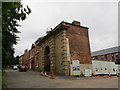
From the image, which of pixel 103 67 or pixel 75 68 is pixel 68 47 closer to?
pixel 75 68

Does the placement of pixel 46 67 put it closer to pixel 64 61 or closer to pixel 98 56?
pixel 64 61

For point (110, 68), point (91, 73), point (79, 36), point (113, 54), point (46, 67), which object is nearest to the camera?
point (91, 73)

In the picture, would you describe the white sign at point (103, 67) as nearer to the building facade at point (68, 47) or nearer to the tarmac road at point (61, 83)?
the building facade at point (68, 47)

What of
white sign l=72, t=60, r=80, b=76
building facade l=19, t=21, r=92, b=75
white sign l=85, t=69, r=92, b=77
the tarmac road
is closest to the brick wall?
building facade l=19, t=21, r=92, b=75

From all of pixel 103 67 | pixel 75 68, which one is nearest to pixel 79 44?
pixel 75 68

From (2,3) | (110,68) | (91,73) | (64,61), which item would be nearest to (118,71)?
(110,68)

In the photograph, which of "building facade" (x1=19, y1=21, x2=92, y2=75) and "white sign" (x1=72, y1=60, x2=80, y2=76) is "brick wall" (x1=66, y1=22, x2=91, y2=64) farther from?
"white sign" (x1=72, y1=60, x2=80, y2=76)

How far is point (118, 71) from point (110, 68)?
466 cm

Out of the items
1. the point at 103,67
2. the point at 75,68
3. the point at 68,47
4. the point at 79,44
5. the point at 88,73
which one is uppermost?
the point at 79,44

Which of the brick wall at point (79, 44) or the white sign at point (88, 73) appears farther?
the brick wall at point (79, 44)

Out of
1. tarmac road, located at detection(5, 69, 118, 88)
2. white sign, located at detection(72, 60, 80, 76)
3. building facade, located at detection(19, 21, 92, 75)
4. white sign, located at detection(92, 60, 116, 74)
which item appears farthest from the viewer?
white sign, located at detection(92, 60, 116, 74)

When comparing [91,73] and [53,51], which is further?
[53,51]

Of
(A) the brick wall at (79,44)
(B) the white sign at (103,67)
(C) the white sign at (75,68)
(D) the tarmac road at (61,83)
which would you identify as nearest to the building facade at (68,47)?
(A) the brick wall at (79,44)

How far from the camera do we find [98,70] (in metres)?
Result: 21.3
